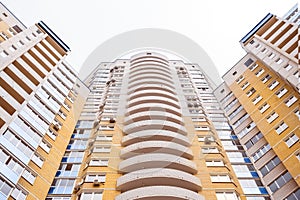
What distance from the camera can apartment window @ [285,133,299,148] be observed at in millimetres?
18891

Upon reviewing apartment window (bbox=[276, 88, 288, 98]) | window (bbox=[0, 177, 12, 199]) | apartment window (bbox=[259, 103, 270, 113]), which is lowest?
window (bbox=[0, 177, 12, 199])

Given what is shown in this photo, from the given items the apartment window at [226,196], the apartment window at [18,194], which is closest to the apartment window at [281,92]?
the apartment window at [226,196]

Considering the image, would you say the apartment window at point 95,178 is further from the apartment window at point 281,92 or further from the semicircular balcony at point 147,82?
the apartment window at point 281,92

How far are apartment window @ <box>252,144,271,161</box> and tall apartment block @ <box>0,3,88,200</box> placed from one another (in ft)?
48.9

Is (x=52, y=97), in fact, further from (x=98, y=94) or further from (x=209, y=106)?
(x=209, y=106)

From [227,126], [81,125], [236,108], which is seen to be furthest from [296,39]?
[81,125]

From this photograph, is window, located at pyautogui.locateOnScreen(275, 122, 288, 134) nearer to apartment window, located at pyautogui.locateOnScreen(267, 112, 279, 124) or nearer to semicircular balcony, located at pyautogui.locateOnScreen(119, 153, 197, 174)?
apartment window, located at pyautogui.locateOnScreen(267, 112, 279, 124)

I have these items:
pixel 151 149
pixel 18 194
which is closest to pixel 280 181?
pixel 151 149

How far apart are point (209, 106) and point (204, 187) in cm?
1346

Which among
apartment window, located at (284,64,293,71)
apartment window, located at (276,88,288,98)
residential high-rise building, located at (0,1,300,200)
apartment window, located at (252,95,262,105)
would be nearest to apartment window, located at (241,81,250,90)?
residential high-rise building, located at (0,1,300,200)

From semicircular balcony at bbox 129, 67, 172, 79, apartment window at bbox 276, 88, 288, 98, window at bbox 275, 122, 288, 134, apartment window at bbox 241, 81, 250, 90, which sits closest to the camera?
window at bbox 275, 122, 288, 134

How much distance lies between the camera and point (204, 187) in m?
18.3

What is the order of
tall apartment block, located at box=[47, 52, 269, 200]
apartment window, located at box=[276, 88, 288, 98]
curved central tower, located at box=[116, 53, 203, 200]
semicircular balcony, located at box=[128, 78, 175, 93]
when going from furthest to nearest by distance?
semicircular balcony, located at box=[128, 78, 175, 93], apartment window, located at box=[276, 88, 288, 98], tall apartment block, located at box=[47, 52, 269, 200], curved central tower, located at box=[116, 53, 203, 200]

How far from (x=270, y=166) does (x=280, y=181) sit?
5.02ft
